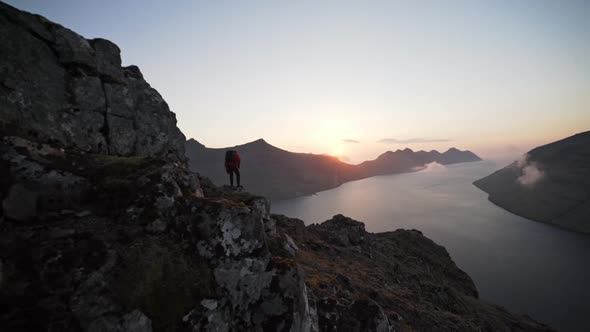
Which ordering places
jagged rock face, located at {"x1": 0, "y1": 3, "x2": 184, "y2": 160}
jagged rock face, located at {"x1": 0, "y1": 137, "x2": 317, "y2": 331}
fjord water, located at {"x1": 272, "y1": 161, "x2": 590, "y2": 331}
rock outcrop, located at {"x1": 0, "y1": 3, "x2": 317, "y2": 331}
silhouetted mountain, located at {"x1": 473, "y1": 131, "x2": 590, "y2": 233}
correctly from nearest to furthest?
jagged rock face, located at {"x1": 0, "y1": 137, "x2": 317, "y2": 331}
rock outcrop, located at {"x1": 0, "y1": 3, "x2": 317, "y2": 331}
jagged rock face, located at {"x1": 0, "y1": 3, "x2": 184, "y2": 160}
fjord water, located at {"x1": 272, "y1": 161, "x2": 590, "y2": 331}
silhouetted mountain, located at {"x1": 473, "y1": 131, "x2": 590, "y2": 233}

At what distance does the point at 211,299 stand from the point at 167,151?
56.5ft

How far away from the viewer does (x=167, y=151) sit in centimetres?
2242

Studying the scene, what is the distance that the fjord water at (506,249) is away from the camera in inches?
2451

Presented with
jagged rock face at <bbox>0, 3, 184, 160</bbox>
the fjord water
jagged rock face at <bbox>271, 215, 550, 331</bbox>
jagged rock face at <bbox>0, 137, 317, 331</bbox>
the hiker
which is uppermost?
jagged rock face at <bbox>0, 3, 184, 160</bbox>

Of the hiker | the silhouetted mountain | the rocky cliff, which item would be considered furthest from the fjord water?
the rocky cliff

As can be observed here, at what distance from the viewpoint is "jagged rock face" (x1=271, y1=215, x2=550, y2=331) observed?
14477mm

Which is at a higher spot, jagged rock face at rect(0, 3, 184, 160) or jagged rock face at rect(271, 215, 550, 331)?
jagged rock face at rect(0, 3, 184, 160)

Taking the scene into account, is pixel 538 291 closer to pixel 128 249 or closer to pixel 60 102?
pixel 128 249

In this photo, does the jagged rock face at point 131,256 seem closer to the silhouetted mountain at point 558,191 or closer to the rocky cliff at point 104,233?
the rocky cliff at point 104,233

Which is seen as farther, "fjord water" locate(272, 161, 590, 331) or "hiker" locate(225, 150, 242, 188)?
"fjord water" locate(272, 161, 590, 331)

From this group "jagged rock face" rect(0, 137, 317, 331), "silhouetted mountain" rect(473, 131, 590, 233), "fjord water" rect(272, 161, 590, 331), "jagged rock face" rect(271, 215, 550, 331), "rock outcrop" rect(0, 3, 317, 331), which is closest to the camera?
"jagged rock face" rect(0, 137, 317, 331)

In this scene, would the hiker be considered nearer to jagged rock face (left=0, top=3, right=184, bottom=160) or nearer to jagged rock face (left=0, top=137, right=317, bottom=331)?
jagged rock face (left=0, top=3, right=184, bottom=160)

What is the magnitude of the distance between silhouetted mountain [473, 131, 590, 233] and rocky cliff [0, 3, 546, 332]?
177502 mm

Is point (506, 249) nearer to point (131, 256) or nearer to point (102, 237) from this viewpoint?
point (131, 256)
